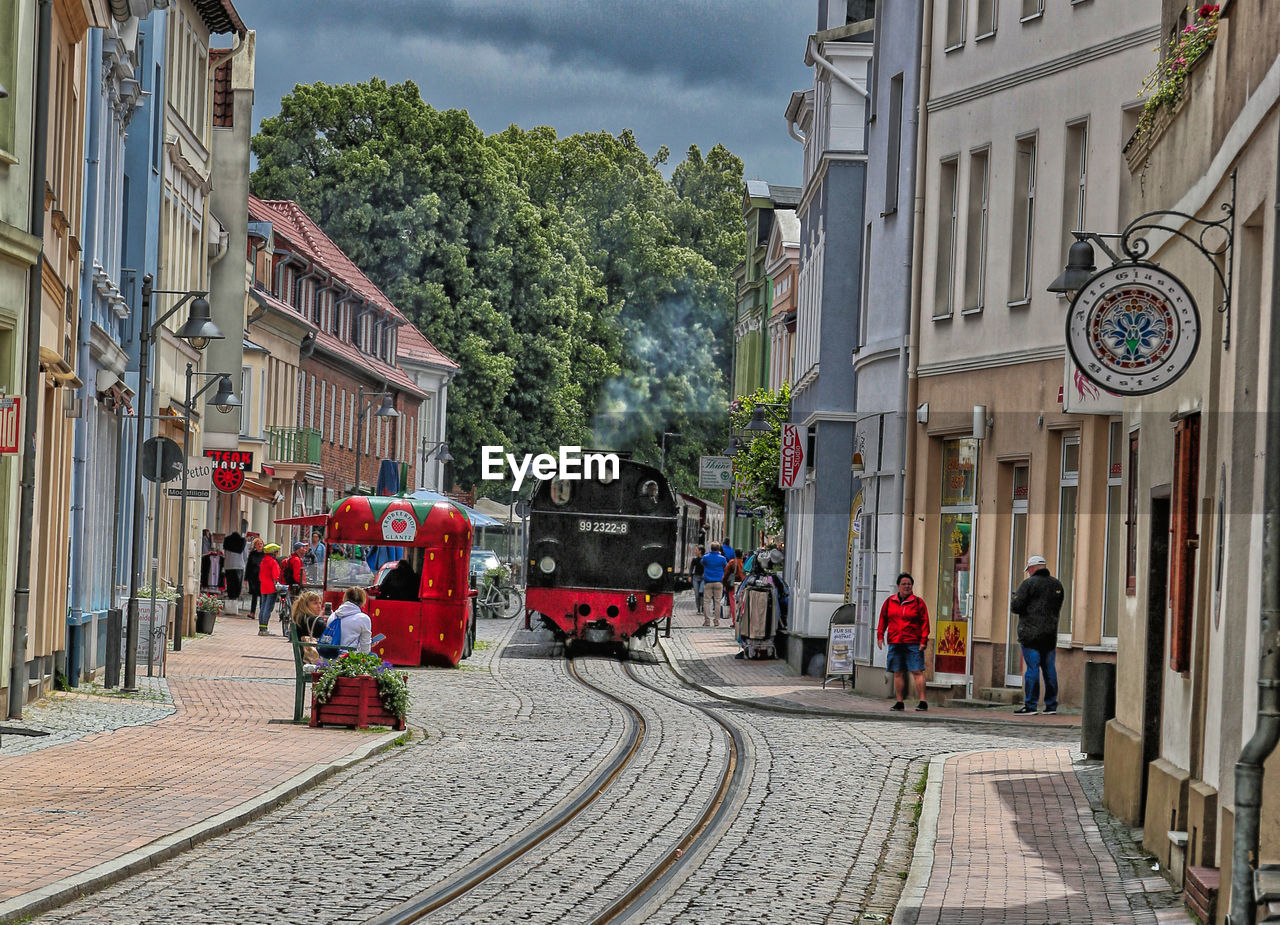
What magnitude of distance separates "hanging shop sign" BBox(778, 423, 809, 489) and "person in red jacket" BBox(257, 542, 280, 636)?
386 inches

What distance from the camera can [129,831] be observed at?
11.1m

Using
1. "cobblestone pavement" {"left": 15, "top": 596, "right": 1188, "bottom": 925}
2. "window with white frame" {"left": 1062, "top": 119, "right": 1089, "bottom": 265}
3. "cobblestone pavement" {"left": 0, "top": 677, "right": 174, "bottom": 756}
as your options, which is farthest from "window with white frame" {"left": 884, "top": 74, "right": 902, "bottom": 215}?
"cobblestone pavement" {"left": 0, "top": 677, "right": 174, "bottom": 756}

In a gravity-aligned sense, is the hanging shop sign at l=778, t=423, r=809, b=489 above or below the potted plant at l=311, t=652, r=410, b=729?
above

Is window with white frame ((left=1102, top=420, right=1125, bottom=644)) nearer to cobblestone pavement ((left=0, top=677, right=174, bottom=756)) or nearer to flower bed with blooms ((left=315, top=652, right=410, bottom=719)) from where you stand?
flower bed with blooms ((left=315, top=652, right=410, bottom=719))

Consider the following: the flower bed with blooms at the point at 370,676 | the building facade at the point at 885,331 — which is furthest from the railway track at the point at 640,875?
the building facade at the point at 885,331

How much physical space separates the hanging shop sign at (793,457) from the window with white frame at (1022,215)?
8.38 metres

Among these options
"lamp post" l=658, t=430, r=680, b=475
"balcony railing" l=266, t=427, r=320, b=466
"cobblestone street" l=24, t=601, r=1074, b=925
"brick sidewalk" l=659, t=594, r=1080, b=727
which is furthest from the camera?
"lamp post" l=658, t=430, r=680, b=475

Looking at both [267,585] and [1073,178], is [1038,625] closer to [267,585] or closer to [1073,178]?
[1073,178]

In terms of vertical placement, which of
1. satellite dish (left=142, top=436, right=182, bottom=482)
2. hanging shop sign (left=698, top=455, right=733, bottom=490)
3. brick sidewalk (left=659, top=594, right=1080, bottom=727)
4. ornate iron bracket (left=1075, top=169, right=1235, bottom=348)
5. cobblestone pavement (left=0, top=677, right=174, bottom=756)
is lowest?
brick sidewalk (left=659, top=594, right=1080, bottom=727)

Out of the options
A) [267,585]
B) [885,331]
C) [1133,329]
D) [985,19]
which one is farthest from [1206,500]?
[267,585]

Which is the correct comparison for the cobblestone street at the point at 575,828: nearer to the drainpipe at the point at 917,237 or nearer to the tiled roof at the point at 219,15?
the drainpipe at the point at 917,237

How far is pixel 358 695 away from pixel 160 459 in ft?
17.7

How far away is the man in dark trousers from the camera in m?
21.2

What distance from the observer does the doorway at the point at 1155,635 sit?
12.5 metres
